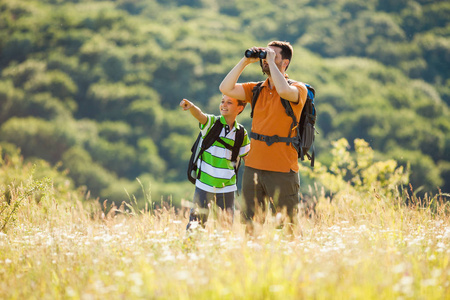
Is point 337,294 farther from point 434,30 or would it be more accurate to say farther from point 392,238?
point 434,30

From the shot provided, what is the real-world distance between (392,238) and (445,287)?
82cm

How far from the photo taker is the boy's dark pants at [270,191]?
367cm

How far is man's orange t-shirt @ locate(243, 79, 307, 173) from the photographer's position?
366 centimetres

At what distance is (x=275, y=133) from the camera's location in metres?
3.69

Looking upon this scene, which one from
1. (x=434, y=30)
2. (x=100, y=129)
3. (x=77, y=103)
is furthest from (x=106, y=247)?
(x=434, y=30)

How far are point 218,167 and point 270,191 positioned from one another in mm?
527

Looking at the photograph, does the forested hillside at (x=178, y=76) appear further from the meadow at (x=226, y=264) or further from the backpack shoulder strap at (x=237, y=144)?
the meadow at (x=226, y=264)

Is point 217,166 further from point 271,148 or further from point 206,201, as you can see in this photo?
point 271,148

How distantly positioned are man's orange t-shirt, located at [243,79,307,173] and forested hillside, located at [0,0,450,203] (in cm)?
3894

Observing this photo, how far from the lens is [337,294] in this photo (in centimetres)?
240

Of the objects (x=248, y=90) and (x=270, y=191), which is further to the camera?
(x=248, y=90)

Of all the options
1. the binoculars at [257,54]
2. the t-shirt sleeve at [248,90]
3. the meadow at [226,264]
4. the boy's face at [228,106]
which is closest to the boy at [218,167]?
the boy's face at [228,106]

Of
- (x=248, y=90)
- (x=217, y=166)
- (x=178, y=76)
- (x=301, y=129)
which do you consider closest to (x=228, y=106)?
(x=248, y=90)

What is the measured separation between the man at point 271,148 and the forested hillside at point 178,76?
38868 mm
